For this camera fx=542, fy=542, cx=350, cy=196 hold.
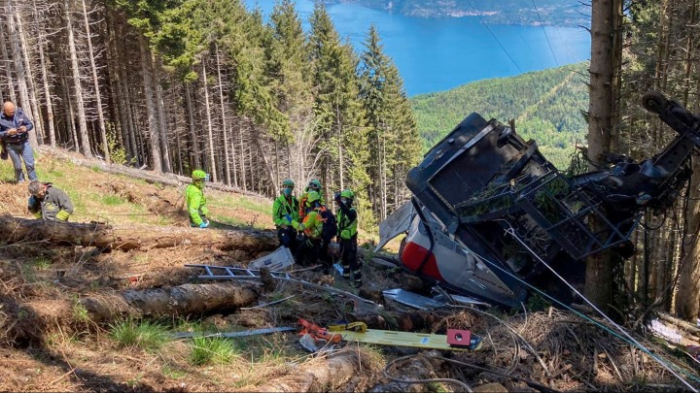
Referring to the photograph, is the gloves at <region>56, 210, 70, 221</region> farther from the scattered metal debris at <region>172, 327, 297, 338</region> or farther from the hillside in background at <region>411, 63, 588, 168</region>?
the hillside in background at <region>411, 63, 588, 168</region>

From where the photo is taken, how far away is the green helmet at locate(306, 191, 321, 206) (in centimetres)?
983

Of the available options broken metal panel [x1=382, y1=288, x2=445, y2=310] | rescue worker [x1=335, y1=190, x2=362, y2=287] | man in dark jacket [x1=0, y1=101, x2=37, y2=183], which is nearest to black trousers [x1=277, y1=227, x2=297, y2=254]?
rescue worker [x1=335, y1=190, x2=362, y2=287]

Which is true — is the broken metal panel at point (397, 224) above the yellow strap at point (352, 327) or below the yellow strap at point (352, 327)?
below

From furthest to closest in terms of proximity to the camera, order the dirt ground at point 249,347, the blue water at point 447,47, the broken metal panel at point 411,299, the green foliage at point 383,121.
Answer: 1. the blue water at point 447,47
2. the green foliage at point 383,121
3. the broken metal panel at point 411,299
4. the dirt ground at point 249,347

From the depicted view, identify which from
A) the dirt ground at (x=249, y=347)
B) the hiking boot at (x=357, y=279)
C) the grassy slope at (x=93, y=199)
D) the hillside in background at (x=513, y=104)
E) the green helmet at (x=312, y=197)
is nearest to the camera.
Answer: the dirt ground at (x=249, y=347)

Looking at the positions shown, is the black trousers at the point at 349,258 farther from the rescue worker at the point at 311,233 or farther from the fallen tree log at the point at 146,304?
the fallen tree log at the point at 146,304

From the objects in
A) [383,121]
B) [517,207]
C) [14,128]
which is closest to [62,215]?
[14,128]

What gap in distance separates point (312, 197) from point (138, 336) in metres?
5.23

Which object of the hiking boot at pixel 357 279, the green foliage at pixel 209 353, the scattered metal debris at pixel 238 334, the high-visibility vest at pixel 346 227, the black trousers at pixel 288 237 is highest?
the green foliage at pixel 209 353

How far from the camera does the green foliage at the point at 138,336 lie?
16.0 ft

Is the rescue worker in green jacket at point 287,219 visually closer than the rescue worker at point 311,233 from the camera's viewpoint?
No

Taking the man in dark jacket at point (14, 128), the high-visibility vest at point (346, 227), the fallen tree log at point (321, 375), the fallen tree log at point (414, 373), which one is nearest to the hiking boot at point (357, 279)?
the high-visibility vest at point (346, 227)

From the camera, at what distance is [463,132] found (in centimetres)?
920

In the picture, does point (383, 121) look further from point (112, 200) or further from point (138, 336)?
point (138, 336)
